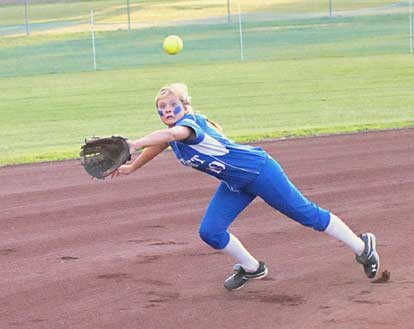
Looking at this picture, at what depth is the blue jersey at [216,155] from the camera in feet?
24.5

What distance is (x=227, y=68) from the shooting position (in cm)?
3412

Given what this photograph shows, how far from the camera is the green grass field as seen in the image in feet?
65.4

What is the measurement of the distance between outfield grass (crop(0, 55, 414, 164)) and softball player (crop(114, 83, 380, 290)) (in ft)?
27.5

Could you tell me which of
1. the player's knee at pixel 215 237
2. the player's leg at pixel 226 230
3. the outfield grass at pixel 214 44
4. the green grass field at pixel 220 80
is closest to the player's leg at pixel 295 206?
the player's leg at pixel 226 230

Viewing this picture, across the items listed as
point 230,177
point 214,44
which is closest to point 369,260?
point 230,177

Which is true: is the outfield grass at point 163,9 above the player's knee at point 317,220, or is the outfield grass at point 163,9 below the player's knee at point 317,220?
below

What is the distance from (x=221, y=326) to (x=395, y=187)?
5.54 metres

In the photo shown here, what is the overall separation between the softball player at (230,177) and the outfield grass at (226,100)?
8.38m

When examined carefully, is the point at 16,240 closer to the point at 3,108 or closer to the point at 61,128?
the point at 61,128

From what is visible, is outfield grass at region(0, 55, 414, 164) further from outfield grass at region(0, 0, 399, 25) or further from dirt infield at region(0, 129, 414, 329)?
outfield grass at region(0, 0, 399, 25)

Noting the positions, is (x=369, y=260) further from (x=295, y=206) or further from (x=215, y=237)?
(x=215, y=237)

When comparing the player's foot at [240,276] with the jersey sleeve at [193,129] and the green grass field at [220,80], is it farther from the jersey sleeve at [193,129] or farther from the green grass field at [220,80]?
the green grass field at [220,80]

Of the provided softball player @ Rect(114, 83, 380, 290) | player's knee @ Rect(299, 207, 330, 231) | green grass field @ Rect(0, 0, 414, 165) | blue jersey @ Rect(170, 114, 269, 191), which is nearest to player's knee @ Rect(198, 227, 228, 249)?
softball player @ Rect(114, 83, 380, 290)

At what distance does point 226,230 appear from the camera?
318 inches
